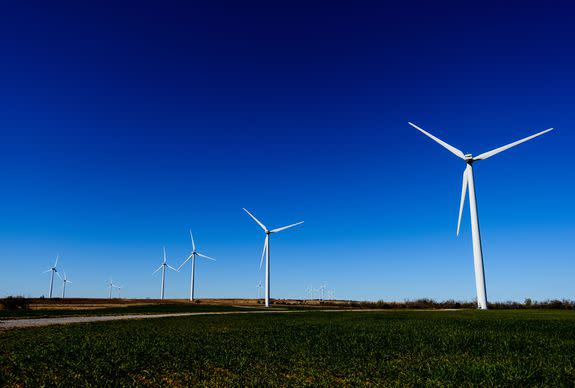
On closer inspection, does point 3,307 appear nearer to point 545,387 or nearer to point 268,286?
point 268,286

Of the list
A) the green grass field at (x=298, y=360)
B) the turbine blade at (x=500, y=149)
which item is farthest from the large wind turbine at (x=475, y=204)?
the green grass field at (x=298, y=360)

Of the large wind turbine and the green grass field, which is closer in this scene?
the green grass field

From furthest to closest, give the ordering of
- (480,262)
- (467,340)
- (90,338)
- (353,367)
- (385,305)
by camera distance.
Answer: (385,305)
(480,262)
(90,338)
(467,340)
(353,367)

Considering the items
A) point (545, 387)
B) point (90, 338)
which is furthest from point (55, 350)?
point (545, 387)

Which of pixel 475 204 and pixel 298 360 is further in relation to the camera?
pixel 475 204

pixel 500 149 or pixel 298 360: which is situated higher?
pixel 500 149

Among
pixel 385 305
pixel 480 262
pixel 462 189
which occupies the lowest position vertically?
pixel 385 305

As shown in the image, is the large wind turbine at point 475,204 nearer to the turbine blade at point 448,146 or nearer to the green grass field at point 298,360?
the turbine blade at point 448,146

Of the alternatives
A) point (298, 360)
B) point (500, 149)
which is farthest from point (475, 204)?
point (298, 360)

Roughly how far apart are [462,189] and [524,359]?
53.0 m

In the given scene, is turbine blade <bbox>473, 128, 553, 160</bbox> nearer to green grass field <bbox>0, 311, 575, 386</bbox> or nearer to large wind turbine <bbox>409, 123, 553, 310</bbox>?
large wind turbine <bbox>409, 123, 553, 310</bbox>

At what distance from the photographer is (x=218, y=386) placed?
10930 mm

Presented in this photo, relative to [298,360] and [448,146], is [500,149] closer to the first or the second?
[448,146]

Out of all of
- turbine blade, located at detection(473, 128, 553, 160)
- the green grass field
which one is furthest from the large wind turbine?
the green grass field
